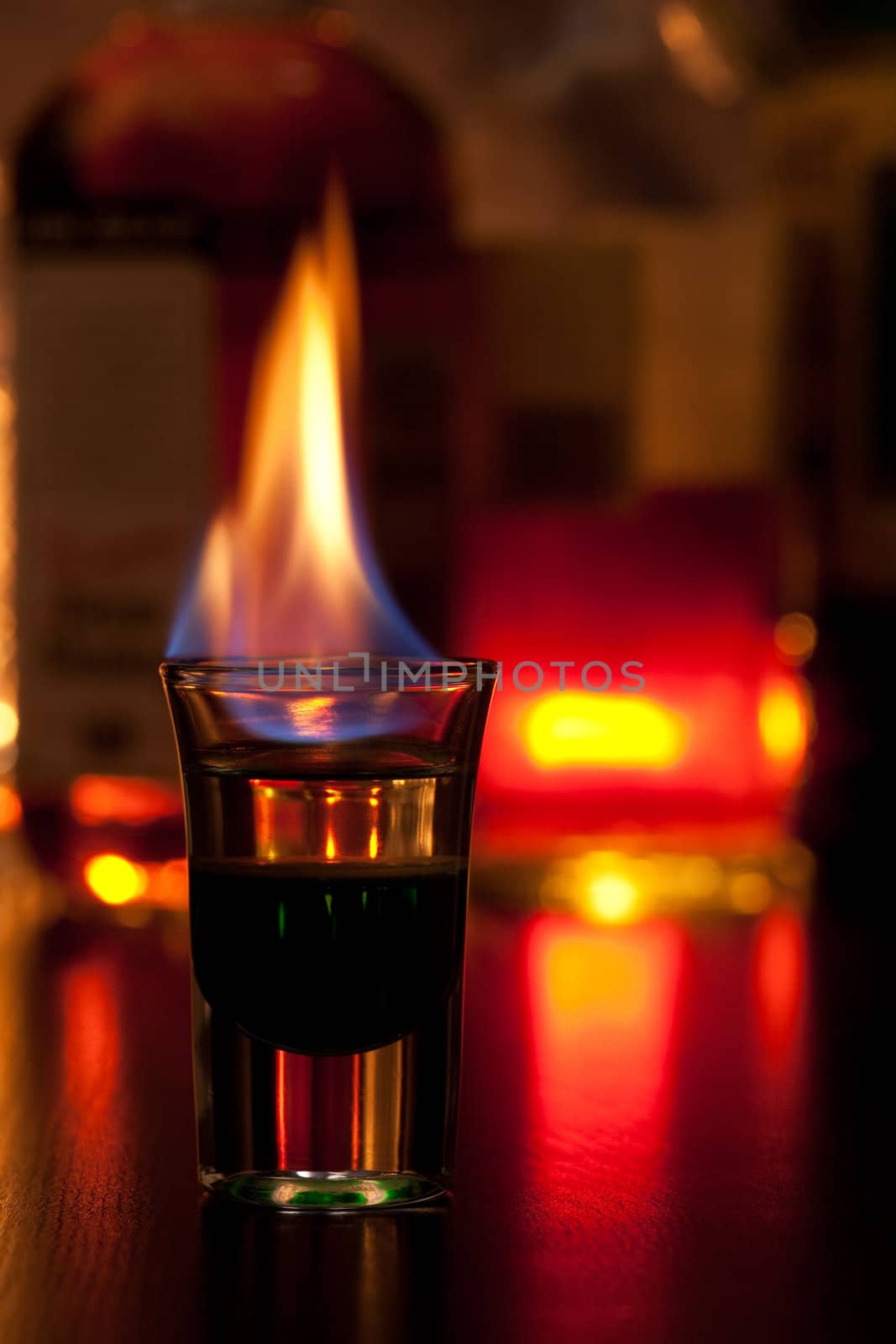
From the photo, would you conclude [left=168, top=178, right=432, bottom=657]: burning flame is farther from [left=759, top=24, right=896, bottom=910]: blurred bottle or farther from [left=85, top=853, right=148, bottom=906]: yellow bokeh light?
[left=759, top=24, right=896, bottom=910]: blurred bottle

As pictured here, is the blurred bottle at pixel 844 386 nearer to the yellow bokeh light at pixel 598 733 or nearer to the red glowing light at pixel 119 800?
the yellow bokeh light at pixel 598 733

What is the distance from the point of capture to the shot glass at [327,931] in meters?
0.38

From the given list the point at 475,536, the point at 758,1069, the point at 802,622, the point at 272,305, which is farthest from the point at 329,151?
the point at 758,1069

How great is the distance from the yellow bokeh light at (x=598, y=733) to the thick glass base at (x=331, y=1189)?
1.62 ft

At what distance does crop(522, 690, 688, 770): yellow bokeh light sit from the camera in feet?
2.86

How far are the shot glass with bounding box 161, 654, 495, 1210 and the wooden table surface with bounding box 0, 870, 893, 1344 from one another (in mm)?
15

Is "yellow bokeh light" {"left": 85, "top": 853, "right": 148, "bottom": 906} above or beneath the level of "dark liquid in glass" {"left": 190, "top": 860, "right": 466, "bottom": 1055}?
above

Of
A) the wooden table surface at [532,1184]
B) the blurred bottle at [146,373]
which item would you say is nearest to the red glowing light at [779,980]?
the wooden table surface at [532,1184]

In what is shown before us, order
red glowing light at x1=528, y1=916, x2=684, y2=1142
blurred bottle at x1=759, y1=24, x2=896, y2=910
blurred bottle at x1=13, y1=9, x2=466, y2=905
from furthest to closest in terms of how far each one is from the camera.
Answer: blurred bottle at x1=759, y1=24, x2=896, y2=910 → blurred bottle at x1=13, y1=9, x2=466, y2=905 → red glowing light at x1=528, y1=916, x2=684, y2=1142

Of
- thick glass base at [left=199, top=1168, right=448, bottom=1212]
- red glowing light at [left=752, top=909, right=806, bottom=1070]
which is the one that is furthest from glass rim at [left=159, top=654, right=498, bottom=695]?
red glowing light at [left=752, top=909, right=806, bottom=1070]

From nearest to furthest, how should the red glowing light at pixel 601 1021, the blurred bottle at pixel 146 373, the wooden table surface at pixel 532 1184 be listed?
the wooden table surface at pixel 532 1184
the red glowing light at pixel 601 1021
the blurred bottle at pixel 146 373

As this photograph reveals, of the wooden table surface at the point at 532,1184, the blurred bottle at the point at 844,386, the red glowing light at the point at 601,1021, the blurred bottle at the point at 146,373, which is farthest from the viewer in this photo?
the blurred bottle at the point at 844,386

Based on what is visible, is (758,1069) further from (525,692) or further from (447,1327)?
(525,692)

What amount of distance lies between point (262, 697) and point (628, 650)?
495 mm
